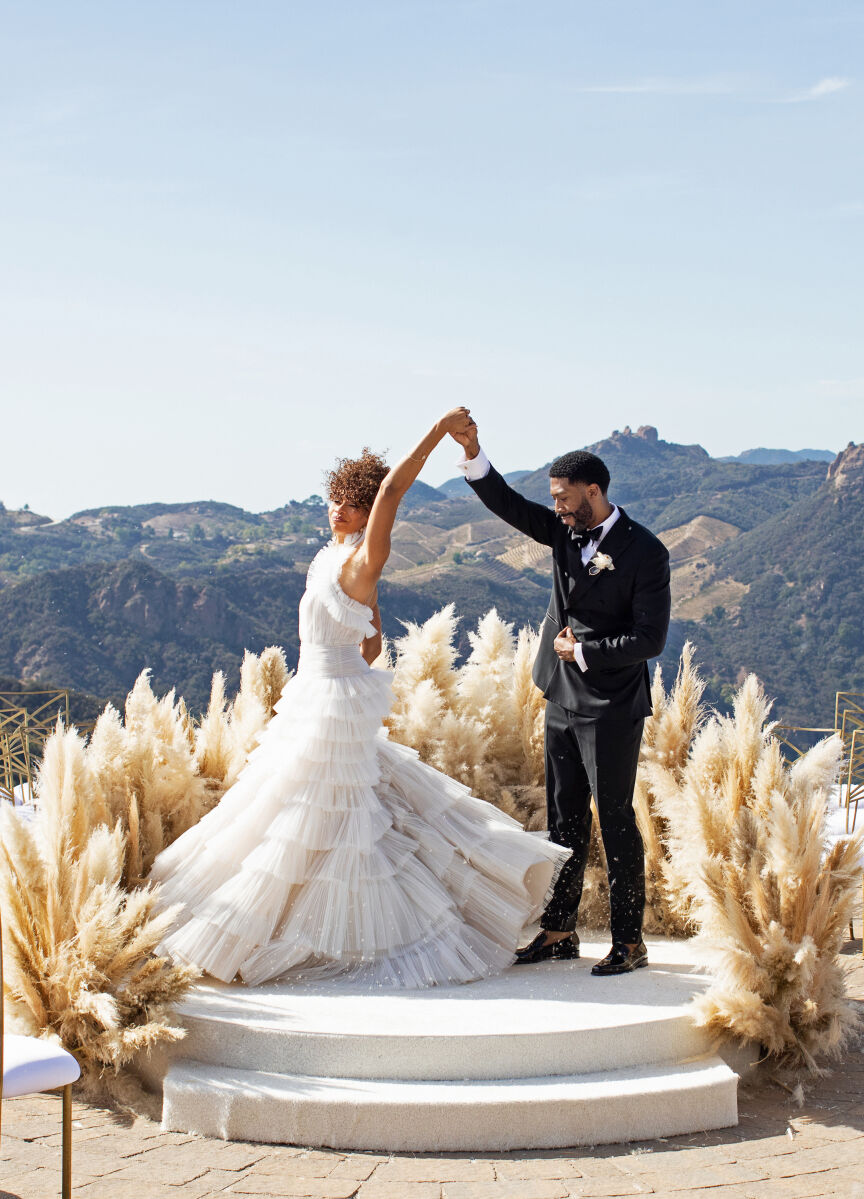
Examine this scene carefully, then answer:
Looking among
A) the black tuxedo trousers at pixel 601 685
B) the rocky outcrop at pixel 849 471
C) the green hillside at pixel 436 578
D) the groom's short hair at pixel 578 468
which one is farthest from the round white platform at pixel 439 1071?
the rocky outcrop at pixel 849 471

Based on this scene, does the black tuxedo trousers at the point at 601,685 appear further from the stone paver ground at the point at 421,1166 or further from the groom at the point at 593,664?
the stone paver ground at the point at 421,1166

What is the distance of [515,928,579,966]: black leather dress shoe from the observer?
414 centimetres

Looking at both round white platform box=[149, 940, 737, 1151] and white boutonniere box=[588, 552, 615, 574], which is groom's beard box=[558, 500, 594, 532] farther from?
round white platform box=[149, 940, 737, 1151]

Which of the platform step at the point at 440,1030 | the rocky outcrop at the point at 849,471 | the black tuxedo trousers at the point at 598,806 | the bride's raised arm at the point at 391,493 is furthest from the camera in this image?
the rocky outcrop at the point at 849,471

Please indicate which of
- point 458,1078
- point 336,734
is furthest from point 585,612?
point 458,1078

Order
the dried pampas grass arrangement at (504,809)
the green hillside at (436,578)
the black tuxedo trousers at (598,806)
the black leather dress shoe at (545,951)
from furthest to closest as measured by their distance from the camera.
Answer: the green hillside at (436,578)
the black leather dress shoe at (545,951)
the black tuxedo trousers at (598,806)
the dried pampas grass arrangement at (504,809)

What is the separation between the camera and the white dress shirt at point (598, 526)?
3.85 meters

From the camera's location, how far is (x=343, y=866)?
3.84 metres

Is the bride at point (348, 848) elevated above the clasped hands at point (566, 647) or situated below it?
below

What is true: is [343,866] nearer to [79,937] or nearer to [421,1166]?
[79,937]

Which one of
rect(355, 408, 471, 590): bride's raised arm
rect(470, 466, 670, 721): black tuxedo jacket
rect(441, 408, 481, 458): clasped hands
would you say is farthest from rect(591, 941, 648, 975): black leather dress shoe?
rect(441, 408, 481, 458): clasped hands

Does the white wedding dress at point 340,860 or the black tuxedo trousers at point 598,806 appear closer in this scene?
the white wedding dress at point 340,860

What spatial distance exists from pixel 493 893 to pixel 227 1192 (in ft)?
5.24

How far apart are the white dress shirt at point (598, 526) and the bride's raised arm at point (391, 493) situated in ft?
0.53
